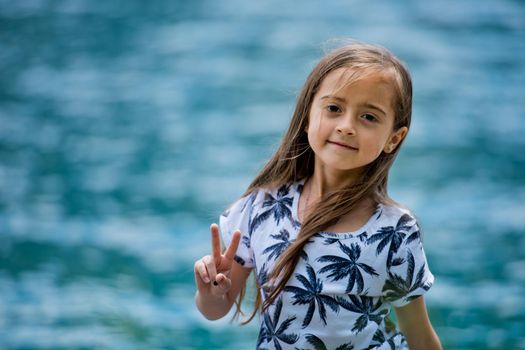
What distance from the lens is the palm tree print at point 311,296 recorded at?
1.13m

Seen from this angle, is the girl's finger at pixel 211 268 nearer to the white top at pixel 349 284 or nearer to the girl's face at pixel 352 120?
the white top at pixel 349 284

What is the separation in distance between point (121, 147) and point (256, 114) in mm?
618

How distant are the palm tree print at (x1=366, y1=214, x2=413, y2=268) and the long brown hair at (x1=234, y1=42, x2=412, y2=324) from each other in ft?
0.18

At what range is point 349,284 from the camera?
112 centimetres

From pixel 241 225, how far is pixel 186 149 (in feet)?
7.09

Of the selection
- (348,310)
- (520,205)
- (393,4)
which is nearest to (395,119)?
(348,310)

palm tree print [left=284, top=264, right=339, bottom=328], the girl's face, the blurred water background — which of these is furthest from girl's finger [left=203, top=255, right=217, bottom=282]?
the blurred water background

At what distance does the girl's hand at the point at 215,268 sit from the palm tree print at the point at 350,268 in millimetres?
135

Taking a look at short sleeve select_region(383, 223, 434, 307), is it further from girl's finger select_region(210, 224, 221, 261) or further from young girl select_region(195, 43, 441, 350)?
girl's finger select_region(210, 224, 221, 261)

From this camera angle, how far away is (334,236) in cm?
115

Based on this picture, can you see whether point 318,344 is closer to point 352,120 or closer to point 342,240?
point 342,240

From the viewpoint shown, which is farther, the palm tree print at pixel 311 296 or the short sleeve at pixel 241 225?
the short sleeve at pixel 241 225

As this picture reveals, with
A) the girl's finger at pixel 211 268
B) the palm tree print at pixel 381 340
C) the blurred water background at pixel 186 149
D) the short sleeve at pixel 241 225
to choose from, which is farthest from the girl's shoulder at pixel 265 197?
the blurred water background at pixel 186 149

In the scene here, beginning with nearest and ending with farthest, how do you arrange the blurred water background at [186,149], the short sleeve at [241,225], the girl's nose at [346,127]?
the girl's nose at [346,127], the short sleeve at [241,225], the blurred water background at [186,149]
